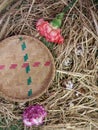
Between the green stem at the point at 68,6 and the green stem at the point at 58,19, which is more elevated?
the green stem at the point at 68,6

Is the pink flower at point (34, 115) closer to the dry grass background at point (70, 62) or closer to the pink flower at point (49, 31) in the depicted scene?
the dry grass background at point (70, 62)

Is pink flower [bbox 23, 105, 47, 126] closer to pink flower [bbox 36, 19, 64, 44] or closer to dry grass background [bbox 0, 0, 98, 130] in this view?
dry grass background [bbox 0, 0, 98, 130]

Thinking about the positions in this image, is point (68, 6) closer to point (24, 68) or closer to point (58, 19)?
point (58, 19)

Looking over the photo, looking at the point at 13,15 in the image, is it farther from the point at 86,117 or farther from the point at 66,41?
the point at 86,117

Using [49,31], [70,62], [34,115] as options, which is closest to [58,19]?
[49,31]

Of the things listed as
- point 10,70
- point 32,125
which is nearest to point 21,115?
point 32,125

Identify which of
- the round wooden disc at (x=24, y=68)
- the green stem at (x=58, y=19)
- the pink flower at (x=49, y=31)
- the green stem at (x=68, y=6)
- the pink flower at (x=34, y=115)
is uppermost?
the green stem at (x=68, y=6)

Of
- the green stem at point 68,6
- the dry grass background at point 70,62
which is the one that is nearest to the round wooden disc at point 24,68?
the dry grass background at point 70,62
